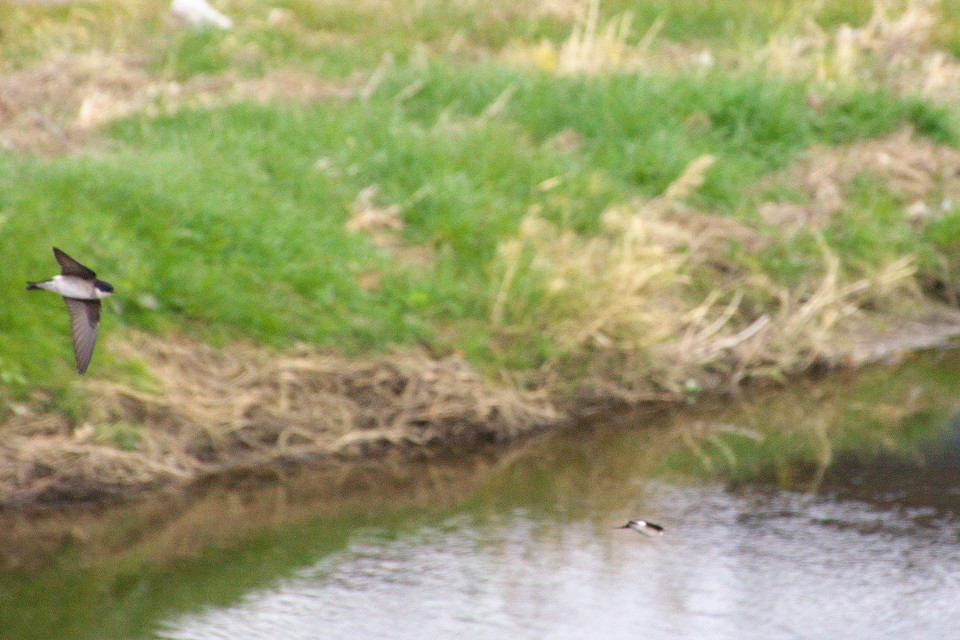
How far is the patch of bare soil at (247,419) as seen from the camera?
222 inches

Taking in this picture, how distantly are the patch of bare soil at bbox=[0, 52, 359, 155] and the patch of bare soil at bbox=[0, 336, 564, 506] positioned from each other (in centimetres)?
218

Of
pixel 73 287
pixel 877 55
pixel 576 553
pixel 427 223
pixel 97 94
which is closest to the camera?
pixel 73 287

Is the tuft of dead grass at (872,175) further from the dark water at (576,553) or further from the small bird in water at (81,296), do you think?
the small bird in water at (81,296)

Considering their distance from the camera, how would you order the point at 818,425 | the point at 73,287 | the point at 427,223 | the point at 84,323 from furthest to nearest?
the point at 427,223 → the point at 818,425 → the point at 84,323 → the point at 73,287

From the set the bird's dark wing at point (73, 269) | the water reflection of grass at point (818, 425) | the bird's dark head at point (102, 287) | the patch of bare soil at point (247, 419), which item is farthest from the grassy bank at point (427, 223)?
the bird's dark wing at point (73, 269)

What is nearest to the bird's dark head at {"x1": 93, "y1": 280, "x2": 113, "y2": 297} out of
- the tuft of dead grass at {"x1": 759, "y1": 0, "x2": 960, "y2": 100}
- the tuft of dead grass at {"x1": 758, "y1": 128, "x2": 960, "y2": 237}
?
the tuft of dead grass at {"x1": 758, "y1": 128, "x2": 960, "y2": 237}

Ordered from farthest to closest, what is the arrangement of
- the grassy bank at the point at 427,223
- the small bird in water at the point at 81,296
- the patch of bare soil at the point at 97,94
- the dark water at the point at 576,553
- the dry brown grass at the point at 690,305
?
1. the patch of bare soil at the point at 97,94
2. the dry brown grass at the point at 690,305
3. the grassy bank at the point at 427,223
4. the dark water at the point at 576,553
5. the small bird in water at the point at 81,296

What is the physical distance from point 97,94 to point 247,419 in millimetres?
3119

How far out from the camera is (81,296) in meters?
3.77

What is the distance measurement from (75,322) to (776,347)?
4538 mm

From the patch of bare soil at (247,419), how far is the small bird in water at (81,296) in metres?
1.82

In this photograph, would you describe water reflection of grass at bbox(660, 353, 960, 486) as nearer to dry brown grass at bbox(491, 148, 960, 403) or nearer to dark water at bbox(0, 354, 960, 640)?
dark water at bbox(0, 354, 960, 640)

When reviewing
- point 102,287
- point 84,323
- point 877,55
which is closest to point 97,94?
point 84,323

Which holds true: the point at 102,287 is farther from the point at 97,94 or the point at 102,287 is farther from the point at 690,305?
the point at 97,94
